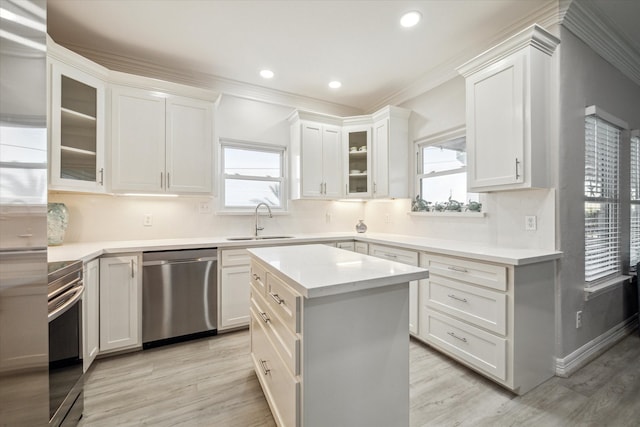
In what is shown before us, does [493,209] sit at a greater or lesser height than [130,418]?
greater

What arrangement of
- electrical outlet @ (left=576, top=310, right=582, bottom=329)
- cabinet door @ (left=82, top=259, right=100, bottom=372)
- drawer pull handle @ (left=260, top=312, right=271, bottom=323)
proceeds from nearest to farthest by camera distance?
Answer: drawer pull handle @ (left=260, top=312, right=271, bottom=323) → cabinet door @ (left=82, top=259, right=100, bottom=372) → electrical outlet @ (left=576, top=310, right=582, bottom=329)

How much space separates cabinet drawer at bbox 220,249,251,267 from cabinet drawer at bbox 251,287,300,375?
3.29 ft

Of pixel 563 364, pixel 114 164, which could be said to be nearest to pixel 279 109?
pixel 114 164

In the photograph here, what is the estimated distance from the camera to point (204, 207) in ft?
10.5

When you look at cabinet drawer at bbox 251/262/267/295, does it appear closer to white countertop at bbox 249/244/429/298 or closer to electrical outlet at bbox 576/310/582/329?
white countertop at bbox 249/244/429/298

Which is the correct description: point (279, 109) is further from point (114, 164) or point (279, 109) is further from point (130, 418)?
point (130, 418)

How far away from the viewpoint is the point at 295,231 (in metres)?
3.75

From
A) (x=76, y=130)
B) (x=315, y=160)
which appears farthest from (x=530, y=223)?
(x=76, y=130)

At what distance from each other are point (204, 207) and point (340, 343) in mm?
2550

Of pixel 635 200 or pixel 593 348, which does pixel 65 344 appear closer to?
pixel 593 348

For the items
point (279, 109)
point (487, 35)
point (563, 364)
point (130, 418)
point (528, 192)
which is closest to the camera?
point (130, 418)

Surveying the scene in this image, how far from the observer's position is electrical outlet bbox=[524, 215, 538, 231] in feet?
7.17

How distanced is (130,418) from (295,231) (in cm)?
246

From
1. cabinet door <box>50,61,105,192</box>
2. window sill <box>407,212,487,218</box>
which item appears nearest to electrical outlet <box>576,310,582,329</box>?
window sill <box>407,212,487,218</box>
